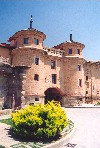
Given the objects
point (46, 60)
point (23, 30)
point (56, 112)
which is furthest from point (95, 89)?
point (56, 112)

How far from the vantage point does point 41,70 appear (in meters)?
34.8

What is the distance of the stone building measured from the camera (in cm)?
2681

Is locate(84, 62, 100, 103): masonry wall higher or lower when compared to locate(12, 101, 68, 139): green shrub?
higher

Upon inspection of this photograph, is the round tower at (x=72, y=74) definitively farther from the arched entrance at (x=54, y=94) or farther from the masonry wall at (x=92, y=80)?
the masonry wall at (x=92, y=80)

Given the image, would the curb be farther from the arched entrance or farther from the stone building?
the arched entrance

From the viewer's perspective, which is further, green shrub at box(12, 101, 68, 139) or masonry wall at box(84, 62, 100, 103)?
masonry wall at box(84, 62, 100, 103)

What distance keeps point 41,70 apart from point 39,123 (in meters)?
24.0

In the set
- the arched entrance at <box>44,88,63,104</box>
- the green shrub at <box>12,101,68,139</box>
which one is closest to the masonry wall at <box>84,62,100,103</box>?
the arched entrance at <box>44,88,63,104</box>

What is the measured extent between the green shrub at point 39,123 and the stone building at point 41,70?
1389cm

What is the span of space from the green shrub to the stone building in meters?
13.9

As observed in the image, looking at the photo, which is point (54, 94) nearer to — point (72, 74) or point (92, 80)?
point (72, 74)

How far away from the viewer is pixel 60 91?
128 ft

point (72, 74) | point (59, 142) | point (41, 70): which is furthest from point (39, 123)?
point (72, 74)

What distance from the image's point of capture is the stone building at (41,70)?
88.0ft
